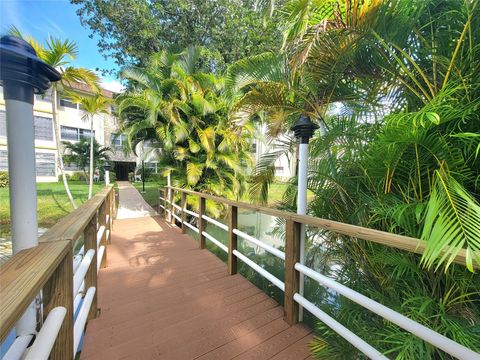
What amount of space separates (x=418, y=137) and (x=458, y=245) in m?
0.60

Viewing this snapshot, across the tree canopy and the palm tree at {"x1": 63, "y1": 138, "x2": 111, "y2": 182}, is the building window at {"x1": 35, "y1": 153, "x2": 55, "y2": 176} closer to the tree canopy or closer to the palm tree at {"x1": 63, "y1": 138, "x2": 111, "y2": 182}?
the palm tree at {"x1": 63, "y1": 138, "x2": 111, "y2": 182}

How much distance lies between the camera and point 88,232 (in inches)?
82.1

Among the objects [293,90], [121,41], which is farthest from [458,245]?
[121,41]

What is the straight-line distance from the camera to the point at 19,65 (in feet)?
3.06

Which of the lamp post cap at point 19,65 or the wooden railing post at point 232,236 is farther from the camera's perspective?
the wooden railing post at point 232,236

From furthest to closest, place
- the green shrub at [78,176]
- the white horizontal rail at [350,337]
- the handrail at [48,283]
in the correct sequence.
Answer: the green shrub at [78,176], the white horizontal rail at [350,337], the handrail at [48,283]

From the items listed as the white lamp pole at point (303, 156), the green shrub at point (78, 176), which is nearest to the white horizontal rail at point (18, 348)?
the white lamp pole at point (303, 156)

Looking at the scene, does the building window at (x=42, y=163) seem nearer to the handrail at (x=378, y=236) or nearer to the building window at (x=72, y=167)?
the handrail at (x=378, y=236)

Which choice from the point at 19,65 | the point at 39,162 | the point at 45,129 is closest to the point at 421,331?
the point at 19,65

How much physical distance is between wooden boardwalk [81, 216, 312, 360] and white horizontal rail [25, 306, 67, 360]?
3.38ft

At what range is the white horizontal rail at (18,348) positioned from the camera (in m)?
0.89

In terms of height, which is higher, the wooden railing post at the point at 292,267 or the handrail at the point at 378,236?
the handrail at the point at 378,236

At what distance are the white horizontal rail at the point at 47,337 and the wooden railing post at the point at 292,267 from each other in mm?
1596

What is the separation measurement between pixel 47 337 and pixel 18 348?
165 millimetres
